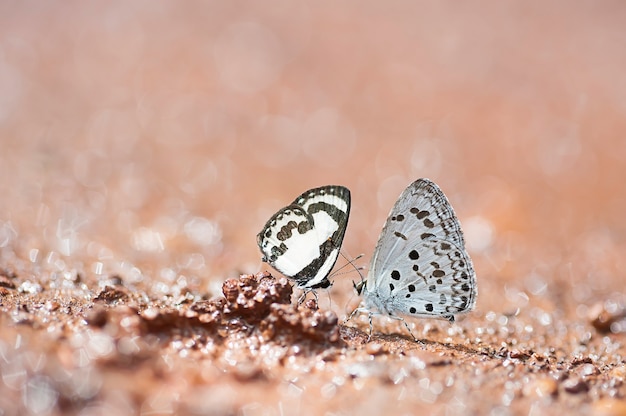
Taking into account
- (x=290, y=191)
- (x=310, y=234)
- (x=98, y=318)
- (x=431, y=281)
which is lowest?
(x=98, y=318)

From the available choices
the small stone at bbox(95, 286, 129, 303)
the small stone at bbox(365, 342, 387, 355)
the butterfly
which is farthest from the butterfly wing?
the small stone at bbox(95, 286, 129, 303)

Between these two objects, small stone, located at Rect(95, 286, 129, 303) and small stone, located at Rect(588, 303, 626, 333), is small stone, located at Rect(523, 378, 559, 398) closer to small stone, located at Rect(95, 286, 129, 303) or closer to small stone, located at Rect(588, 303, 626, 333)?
small stone, located at Rect(588, 303, 626, 333)

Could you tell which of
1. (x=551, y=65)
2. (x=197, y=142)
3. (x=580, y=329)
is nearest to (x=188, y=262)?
(x=197, y=142)

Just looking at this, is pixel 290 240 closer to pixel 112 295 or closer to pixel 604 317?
pixel 112 295

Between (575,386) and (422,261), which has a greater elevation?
(422,261)

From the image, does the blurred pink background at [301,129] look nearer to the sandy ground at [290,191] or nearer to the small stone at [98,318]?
the sandy ground at [290,191]

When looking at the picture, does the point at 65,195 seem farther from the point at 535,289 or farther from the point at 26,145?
the point at 535,289

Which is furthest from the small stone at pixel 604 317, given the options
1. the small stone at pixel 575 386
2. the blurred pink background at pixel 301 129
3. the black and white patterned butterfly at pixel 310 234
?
the black and white patterned butterfly at pixel 310 234

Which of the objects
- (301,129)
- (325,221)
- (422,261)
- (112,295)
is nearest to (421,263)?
(422,261)
